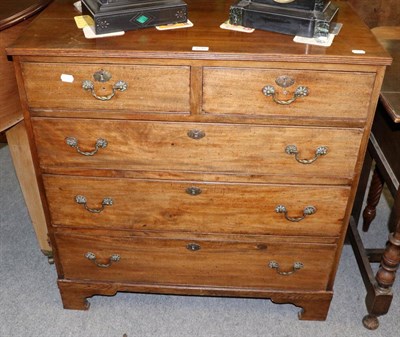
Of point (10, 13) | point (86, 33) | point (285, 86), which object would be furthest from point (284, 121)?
point (10, 13)

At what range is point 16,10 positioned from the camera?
173cm

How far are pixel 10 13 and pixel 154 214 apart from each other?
805mm

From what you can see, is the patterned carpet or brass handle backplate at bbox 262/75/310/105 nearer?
brass handle backplate at bbox 262/75/310/105

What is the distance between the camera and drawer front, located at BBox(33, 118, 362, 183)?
1607mm

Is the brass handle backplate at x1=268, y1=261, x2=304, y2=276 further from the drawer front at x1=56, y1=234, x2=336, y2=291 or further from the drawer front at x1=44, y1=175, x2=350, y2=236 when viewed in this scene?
the drawer front at x1=44, y1=175, x2=350, y2=236

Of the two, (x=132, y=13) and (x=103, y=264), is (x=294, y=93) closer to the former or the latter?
(x=132, y=13)

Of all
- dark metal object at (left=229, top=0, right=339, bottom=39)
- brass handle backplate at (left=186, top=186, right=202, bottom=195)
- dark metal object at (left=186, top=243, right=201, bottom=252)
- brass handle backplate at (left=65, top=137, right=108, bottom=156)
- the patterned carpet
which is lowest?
the patterned carpet

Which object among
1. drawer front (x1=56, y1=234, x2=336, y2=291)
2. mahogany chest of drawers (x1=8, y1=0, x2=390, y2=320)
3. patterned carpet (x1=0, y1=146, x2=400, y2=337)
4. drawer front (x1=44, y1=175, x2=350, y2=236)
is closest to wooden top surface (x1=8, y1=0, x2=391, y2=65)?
mahogany chest of drawers (x1=8, y1=0, x2=390, y2=320)

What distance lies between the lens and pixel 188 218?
71.2 inches

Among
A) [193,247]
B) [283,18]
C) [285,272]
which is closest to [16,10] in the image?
[283,18]

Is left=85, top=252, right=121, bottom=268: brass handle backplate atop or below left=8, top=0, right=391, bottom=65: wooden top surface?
below

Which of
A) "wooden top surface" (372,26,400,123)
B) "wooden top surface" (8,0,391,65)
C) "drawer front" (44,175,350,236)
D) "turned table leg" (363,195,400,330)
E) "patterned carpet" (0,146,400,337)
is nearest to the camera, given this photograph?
"wooden top surface" (8,0,391,65)

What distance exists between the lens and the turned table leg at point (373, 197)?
2264mm

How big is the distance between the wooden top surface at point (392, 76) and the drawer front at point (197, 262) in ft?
1.74
